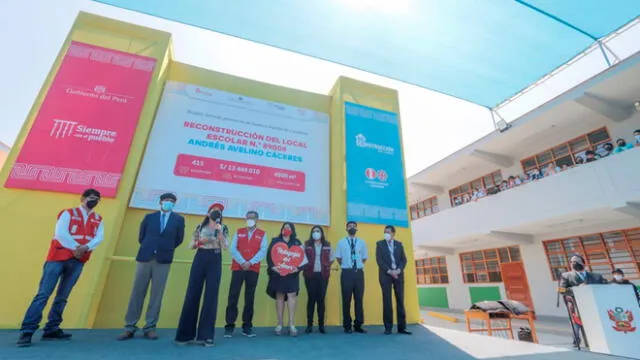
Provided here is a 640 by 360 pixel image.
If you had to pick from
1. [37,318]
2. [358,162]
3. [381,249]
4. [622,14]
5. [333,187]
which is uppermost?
[622,14]

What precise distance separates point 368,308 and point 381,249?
4.46 ft

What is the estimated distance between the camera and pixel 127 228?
13.1 ft

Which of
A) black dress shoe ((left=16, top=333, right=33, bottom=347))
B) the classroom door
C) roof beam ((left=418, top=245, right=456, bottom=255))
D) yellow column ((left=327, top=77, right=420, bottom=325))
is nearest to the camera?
black dress shoe ((left=16, top=333, right=33, bottom=347))

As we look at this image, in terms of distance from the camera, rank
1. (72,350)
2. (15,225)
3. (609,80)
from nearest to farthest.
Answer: (72,350)
(15,225)
(609,80)

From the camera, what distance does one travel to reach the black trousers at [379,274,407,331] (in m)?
3.35

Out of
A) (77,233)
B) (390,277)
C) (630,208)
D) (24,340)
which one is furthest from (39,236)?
(630,208)

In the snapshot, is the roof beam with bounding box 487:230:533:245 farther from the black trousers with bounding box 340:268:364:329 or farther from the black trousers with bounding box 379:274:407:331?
the black trousers with bounding box 340:268:364:329

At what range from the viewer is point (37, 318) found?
2.21 m

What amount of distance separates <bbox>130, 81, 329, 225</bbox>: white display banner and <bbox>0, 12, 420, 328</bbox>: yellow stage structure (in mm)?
184

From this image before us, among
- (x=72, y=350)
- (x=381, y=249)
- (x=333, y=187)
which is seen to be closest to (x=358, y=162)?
(x=333, y=187)

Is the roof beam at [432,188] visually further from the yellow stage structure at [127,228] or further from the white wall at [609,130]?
the yellow stage structure at [127,228]

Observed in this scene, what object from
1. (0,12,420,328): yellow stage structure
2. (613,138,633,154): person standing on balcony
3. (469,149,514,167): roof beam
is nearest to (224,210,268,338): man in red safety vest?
(0,12,420,328): yellow stage structure

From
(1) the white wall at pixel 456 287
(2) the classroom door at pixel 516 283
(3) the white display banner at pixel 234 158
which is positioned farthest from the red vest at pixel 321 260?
(1) the white wall at pixel 456 287

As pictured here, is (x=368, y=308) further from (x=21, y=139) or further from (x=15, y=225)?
(x=21, y=139)
